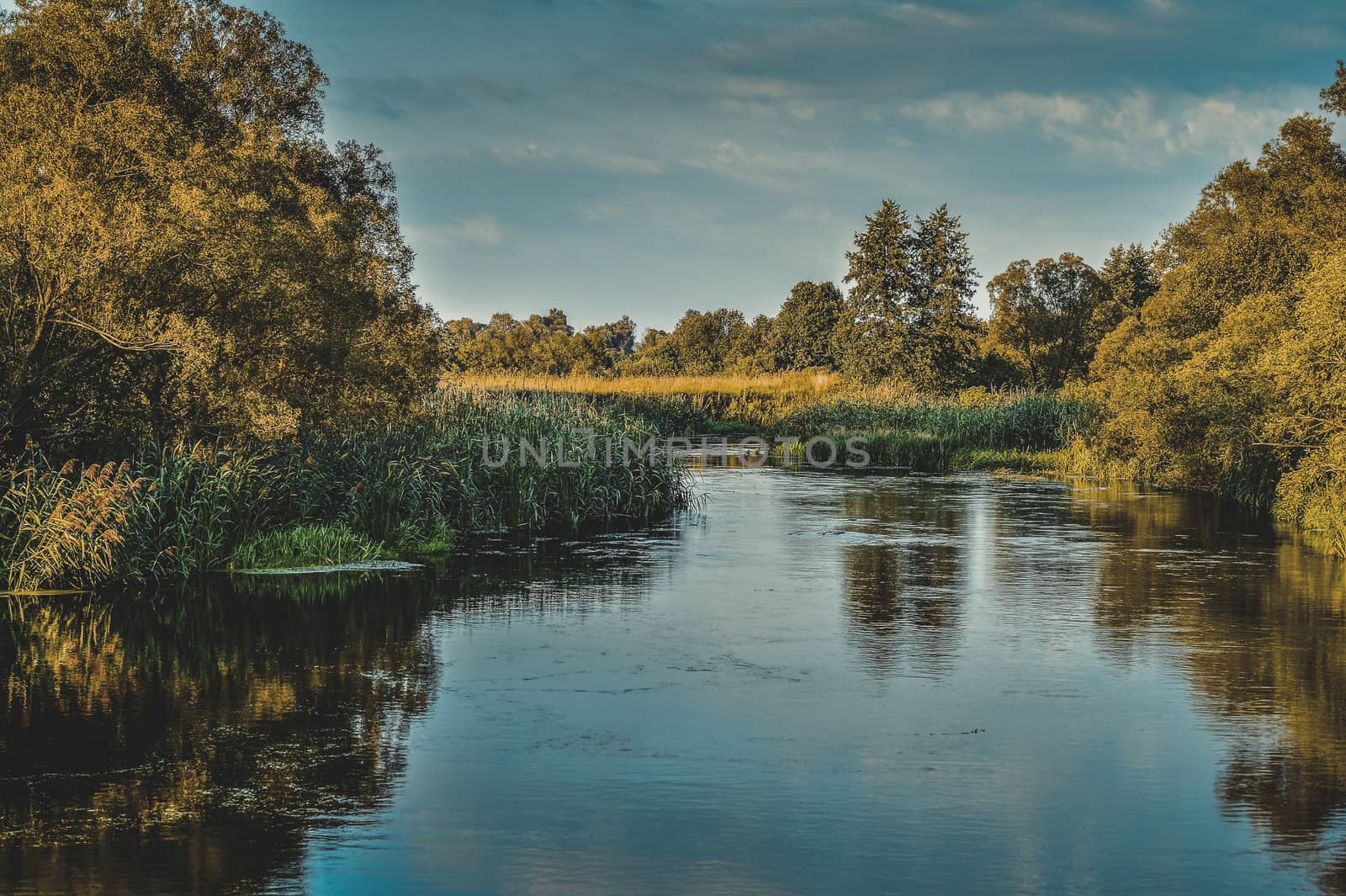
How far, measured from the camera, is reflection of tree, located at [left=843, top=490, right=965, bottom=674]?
475 inches

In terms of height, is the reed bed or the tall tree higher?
the tall tree

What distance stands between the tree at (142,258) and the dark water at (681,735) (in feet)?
11.3

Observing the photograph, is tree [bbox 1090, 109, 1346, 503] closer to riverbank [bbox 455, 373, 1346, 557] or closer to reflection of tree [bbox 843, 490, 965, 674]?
riverbank [bbox 455, 373, 1346, 557]

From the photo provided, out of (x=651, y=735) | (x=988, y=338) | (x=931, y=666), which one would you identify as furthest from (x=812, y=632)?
(x=988, y=338)

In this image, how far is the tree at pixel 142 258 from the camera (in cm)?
1547

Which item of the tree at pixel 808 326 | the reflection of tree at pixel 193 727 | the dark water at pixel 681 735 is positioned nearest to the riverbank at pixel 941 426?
the dark water at pixel 681 735

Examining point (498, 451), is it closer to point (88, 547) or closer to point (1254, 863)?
point (88, 547)

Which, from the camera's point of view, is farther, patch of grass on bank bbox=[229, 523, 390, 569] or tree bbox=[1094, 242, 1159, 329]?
tree bbox=[1094, 242, 1159, 329]

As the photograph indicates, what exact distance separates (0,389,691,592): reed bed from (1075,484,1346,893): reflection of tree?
9.30m

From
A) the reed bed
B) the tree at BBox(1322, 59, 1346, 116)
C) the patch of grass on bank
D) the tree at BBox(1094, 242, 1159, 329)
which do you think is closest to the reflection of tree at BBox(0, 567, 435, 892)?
the reed bed

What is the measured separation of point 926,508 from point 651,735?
1795 cm

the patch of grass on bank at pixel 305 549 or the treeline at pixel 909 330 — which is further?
the treeline at pixel 909 330

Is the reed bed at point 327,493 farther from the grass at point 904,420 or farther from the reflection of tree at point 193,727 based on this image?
the grass at point 904,420

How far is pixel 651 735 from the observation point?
29.4 ft
